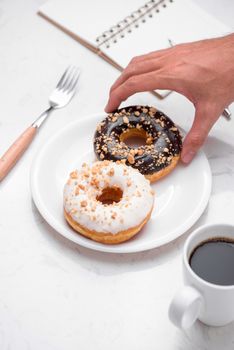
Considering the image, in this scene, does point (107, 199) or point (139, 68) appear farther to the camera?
point (139, 68)

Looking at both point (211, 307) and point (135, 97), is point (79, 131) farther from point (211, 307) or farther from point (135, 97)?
point (211, 307)

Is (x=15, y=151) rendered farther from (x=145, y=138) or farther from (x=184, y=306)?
(x=184, y=306)

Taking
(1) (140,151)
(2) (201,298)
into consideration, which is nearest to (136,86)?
(1) (140,151)

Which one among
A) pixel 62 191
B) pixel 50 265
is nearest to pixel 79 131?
pixel 62 191

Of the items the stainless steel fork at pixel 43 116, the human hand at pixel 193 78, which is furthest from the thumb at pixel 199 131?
the stainless steel fork at pixel 43 116

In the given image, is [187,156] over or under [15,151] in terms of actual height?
under
